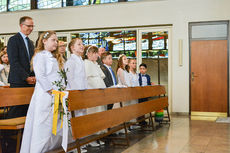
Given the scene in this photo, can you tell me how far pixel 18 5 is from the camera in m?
10.2

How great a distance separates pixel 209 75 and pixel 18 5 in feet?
20.2

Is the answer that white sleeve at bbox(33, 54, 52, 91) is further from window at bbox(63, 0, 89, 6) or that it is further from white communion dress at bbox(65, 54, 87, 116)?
window at bbox(63, 0, 89, 6)

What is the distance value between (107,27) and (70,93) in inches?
242

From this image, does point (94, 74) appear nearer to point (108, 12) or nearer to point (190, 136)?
point (190, 136)

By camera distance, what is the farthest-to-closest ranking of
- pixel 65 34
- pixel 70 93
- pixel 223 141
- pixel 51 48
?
pixel 65 34
pixel 223 141
pixel 51 48
pixel 70 93

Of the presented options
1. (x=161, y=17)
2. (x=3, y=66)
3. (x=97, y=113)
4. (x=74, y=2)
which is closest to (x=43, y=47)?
(x=97, y=113)

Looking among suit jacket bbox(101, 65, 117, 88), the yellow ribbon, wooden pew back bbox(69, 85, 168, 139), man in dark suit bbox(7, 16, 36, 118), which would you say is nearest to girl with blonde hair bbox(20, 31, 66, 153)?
the yellow ribbon

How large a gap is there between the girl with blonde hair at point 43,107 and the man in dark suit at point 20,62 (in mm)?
477

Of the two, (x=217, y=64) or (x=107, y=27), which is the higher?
(x=107, y=27)

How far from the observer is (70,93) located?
3.09 meters

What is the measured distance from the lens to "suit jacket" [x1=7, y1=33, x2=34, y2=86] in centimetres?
365

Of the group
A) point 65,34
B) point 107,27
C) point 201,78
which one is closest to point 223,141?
point 201,78

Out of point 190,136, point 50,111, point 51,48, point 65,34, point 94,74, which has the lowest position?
point 190,136

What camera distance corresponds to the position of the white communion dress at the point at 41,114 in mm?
3068
